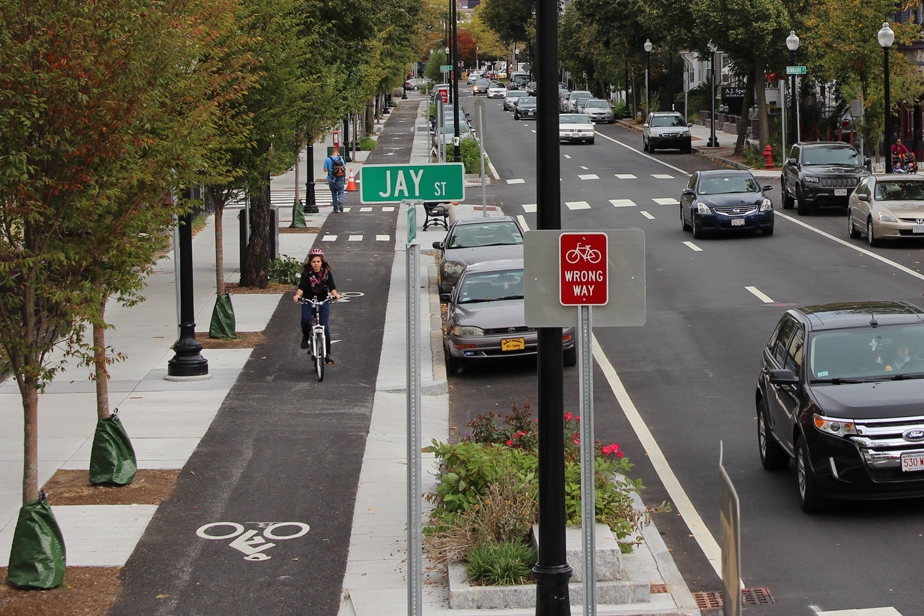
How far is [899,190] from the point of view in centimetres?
2945

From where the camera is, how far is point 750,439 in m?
14.1

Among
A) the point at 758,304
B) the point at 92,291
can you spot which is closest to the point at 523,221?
the point at 758,304

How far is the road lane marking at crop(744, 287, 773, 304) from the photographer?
22844 mm

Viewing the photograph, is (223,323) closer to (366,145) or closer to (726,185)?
(726,185)

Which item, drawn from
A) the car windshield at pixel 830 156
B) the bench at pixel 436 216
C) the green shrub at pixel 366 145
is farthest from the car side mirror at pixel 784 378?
the green shrub at pixel 366 145

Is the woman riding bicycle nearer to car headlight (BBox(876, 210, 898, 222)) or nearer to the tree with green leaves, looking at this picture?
the tree with green leaves

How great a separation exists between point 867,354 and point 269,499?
5.62m

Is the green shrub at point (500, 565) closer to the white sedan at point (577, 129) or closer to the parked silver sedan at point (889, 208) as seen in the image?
the parked silver sedan at point (889, 208)

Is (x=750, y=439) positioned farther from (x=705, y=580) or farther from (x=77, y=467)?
(x=77, y=467)

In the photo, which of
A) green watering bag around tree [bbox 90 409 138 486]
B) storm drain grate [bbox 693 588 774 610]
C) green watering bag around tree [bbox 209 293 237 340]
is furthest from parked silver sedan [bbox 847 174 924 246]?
storm drain grate [bbox 693 588 774 610]

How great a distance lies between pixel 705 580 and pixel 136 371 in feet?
36.2

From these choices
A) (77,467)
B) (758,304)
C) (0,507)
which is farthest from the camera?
(758,304)

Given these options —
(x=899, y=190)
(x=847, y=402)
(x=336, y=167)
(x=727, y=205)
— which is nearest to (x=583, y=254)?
(x=847, y=402)

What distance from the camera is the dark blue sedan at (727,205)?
31.0 meters
